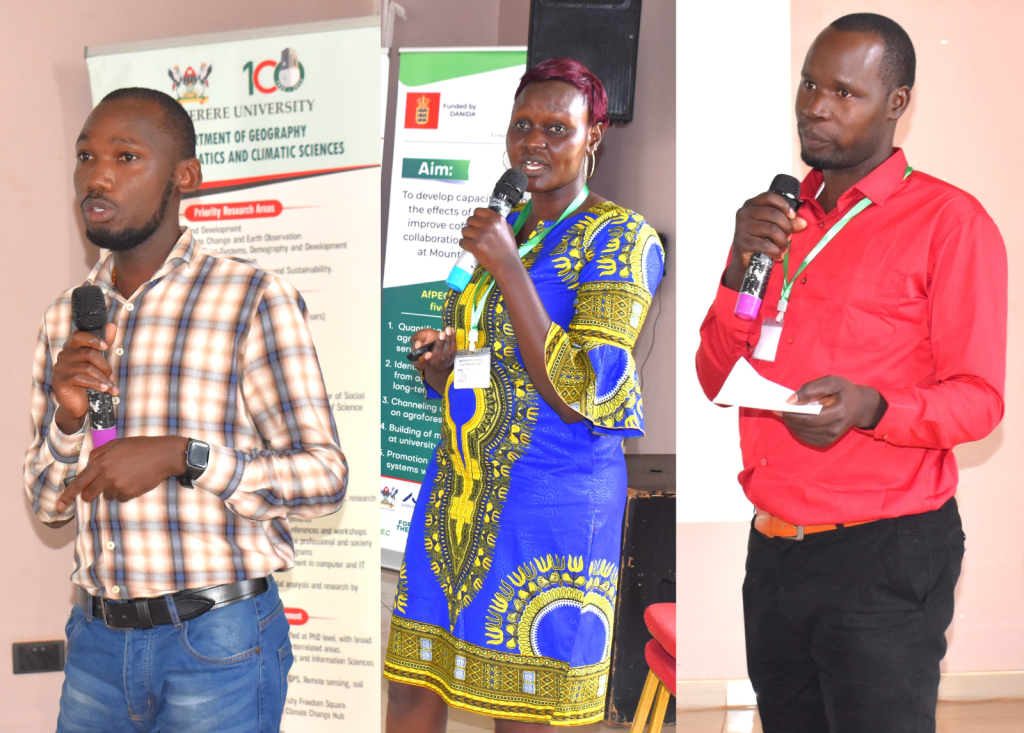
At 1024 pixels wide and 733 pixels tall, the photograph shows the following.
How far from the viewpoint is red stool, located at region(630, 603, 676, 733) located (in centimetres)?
245

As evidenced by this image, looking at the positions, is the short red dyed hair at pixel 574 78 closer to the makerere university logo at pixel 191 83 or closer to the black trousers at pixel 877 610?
the black trousers at pixel 877 610

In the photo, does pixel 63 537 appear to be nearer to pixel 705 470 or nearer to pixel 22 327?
pixel 22 327

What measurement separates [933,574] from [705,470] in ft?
2.58

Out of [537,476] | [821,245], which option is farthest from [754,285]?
[537,476]

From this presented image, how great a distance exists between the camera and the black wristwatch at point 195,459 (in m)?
1.61

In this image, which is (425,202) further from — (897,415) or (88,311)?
(897,415)

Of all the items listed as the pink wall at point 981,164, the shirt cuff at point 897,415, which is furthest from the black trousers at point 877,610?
the pink wall at point 981,164

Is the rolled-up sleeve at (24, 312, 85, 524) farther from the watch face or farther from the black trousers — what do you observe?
the black trousers

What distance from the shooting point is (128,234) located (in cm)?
185

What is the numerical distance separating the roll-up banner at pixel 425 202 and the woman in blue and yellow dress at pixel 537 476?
1432 mm

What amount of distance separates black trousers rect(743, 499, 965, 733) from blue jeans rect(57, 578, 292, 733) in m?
1.06

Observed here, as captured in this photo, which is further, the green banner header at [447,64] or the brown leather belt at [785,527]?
the green banner header at [447,64]

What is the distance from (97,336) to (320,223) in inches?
56.5

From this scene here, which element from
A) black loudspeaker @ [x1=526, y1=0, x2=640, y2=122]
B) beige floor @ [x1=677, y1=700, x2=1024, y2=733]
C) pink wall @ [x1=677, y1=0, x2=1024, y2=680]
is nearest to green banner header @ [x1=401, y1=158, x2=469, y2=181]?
black loudspeaker @ [x1=526, y1=0, x2=640, y2=122]
